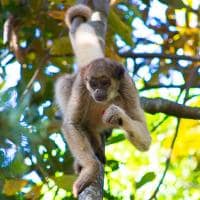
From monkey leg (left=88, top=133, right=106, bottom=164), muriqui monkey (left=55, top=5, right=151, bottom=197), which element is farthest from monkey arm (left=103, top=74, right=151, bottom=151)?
monkey leg (left=88, top=133, right=106, bottom=164)

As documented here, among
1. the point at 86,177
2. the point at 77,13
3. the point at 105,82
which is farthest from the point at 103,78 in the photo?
the point at 77,13

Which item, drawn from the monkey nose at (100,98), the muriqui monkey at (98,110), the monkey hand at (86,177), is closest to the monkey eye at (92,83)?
the muriqui monkey at (98,110)

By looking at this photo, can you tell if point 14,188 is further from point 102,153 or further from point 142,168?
point 142,168

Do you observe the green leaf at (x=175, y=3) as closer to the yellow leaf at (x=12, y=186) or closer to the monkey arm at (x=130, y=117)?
the monkey arm at (x=130, y=117)

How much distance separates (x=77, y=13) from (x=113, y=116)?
1.46m

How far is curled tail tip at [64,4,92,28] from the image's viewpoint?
521cm

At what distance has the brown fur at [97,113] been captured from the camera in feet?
14.1

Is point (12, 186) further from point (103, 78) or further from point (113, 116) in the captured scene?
point (103, 78)

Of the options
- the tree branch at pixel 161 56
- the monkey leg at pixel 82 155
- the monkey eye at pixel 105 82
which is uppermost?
the monkey eye at pixel 105 82

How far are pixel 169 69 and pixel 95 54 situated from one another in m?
0.86

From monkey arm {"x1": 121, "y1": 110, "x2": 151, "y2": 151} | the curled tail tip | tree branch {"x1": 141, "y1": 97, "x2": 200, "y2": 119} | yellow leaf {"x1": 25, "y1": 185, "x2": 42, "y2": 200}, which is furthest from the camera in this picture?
the curled tail tip

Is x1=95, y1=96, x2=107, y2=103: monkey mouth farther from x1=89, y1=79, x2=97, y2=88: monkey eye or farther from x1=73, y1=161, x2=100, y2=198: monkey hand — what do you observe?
x1=73, y1=161, x2=100, y2=198: monkey hand

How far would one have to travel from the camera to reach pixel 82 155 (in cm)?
425

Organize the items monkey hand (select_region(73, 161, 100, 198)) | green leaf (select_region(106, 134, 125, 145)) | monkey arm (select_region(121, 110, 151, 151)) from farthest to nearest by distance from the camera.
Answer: green leaf (select_region(106, 134, 125, 145)) → monkey arm (select_region(121, 110, 151, 151)) → monkey hand (select_region(73, 161, 100, 198))
